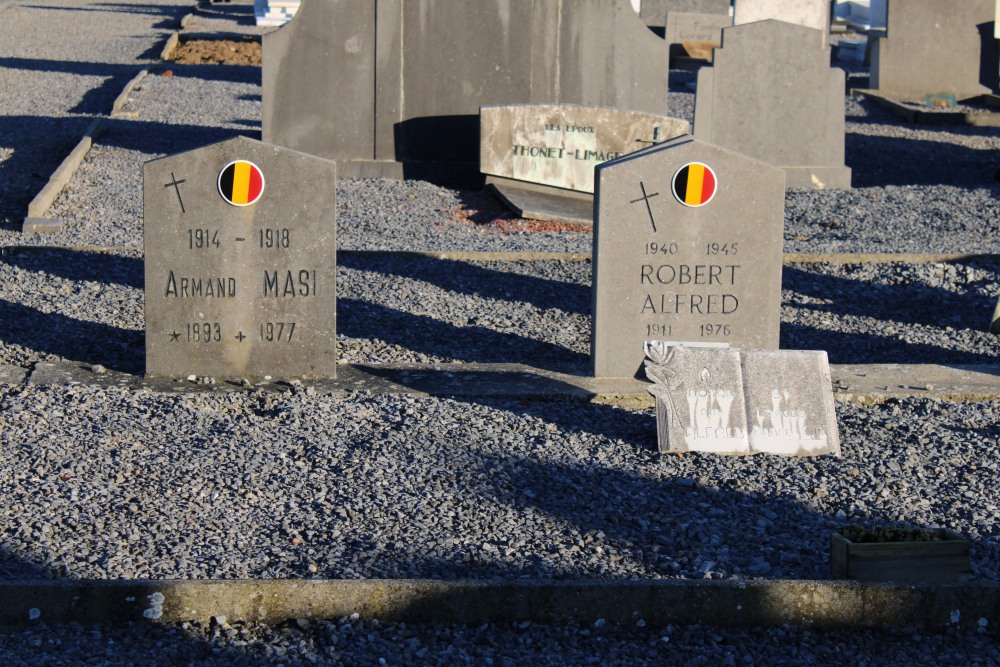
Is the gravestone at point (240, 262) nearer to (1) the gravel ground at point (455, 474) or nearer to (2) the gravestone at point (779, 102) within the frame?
(1) the gravel ground at point (455, 474)

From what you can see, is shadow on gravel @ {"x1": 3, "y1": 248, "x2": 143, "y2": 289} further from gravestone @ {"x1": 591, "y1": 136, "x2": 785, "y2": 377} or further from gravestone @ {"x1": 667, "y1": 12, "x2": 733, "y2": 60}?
gravestone @ {"x1": 667, "y1": 12, "x2": 733, "y2": 60}

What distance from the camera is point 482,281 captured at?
29.5 ft

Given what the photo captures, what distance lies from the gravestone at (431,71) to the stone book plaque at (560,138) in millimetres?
906

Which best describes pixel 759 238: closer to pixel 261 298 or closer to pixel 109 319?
pixel 261 298

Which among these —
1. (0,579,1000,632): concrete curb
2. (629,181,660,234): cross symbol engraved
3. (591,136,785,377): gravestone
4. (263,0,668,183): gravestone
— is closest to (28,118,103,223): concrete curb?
(263,0,668,183): gravestone

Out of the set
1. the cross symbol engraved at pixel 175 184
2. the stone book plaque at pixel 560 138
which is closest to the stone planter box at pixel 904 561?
the cross symbol engraved at pixel 175 184

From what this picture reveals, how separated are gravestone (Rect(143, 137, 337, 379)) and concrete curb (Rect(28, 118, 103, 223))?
4.65m

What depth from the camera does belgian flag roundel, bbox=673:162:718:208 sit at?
254 inches

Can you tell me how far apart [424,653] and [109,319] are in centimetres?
445

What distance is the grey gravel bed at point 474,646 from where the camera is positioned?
3.95 m

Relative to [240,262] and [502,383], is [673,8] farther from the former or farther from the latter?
[240,262]

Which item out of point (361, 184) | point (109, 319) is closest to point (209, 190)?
point (109, 319)

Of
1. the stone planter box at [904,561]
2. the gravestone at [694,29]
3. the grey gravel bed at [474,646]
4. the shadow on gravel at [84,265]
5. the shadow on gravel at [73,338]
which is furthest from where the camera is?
the gravestone at [694,29]

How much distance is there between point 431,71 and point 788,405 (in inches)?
321
